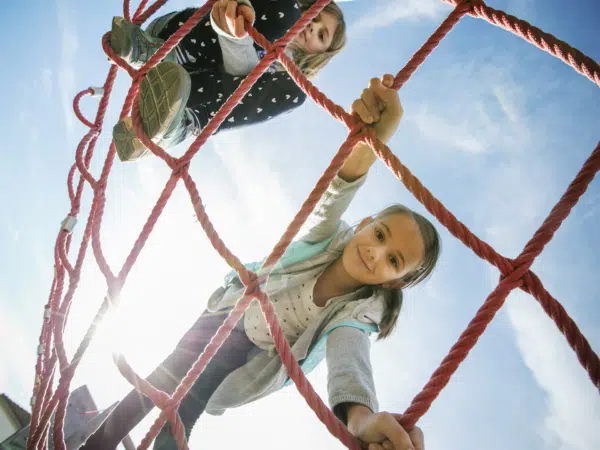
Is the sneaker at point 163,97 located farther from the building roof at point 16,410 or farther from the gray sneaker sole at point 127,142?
the building roof at point 16,410

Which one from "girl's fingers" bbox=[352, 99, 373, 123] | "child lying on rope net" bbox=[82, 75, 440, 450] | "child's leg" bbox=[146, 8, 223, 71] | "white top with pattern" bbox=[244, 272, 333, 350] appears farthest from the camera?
"child's leg" bbox=[146, 8, 223, 71]

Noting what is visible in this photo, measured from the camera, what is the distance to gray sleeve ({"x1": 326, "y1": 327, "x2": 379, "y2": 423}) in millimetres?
502

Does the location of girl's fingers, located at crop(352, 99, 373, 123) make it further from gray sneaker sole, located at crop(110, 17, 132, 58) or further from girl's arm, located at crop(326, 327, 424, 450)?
gray sneaker sole, located at crop(110, 17, 132, 58)

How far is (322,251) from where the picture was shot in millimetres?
865

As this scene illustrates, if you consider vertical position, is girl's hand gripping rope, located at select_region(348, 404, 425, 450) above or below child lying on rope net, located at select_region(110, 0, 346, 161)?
below

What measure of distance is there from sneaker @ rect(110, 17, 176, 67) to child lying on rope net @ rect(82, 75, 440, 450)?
0.60 meters

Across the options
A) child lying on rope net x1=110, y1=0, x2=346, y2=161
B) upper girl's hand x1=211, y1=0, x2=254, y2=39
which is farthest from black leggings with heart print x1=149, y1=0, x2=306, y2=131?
upper girl's hand x1=211, y1=0, x2=254, y2=39

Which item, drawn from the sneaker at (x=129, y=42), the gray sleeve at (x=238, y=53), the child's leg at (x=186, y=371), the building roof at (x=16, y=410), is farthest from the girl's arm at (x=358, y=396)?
the building roof at (x=16, y=410)

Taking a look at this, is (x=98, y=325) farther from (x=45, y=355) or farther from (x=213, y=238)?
(x=45, y=355)

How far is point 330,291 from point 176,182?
441 millimetres

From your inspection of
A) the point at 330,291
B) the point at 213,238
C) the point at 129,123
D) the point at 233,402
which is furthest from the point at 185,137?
the point at 233,402

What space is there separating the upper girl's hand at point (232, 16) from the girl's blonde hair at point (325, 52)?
0.47 metres

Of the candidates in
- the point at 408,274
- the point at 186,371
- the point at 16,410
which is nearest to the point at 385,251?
the point at 408,274

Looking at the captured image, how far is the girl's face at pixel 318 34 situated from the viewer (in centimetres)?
108
